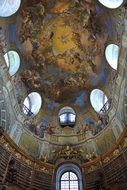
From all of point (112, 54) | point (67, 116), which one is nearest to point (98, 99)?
point (67, 116)

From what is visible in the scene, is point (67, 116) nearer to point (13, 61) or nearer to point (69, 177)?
point (69, 177)

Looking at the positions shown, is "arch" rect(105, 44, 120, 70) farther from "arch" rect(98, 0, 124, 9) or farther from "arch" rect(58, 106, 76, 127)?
"arch" rect(58, 106, 76, 127)

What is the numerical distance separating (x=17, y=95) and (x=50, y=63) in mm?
4402

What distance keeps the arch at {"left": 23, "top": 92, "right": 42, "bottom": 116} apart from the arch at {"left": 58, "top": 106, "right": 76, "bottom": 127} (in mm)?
1804

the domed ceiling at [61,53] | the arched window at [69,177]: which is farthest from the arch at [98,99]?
the arched window at [69,177]

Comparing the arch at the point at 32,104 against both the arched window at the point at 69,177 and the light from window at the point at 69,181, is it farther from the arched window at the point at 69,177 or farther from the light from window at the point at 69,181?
the light from window at the point at 69,181

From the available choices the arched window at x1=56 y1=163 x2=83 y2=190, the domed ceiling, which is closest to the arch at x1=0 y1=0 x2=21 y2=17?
the domed ceiling

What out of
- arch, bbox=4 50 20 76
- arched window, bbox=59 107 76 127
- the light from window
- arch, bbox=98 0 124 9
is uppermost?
arch, bbox=98 0 124 9

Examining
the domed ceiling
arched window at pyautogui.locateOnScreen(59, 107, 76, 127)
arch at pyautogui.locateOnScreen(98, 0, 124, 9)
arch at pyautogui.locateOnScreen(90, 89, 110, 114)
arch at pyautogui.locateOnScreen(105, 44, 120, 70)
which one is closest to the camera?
arch at pyautogui.locateOnScreen(98, 0, 124, 9)

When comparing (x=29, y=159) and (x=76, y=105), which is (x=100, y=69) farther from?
(x=29, y=159)

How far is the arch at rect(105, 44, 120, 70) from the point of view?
2111cm

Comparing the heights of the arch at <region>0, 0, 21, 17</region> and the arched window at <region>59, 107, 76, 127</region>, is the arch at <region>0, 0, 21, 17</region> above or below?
above

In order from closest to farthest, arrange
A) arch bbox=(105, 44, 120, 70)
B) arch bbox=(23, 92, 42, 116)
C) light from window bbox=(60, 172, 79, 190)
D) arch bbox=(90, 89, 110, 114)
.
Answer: light from window bbox=(60, 172, 79, 190), arch bbox=(105, 44, 120, 70), arch bbox=(23, 92, 42, 116), arch bbox=(90, 89, 110, 114)

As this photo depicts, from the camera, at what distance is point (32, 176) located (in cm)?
1822
